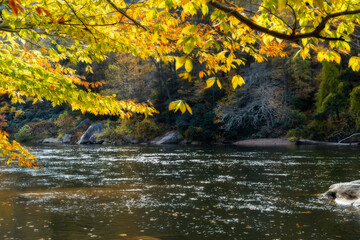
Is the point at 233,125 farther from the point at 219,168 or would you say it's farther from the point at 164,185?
the point at 164,185

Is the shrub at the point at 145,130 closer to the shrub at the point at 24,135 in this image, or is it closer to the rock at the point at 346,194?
the shrub at the point at 24,135

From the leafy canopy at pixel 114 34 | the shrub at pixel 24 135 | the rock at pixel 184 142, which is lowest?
Answer: the rock at pixel 184 142

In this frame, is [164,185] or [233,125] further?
[233,125]

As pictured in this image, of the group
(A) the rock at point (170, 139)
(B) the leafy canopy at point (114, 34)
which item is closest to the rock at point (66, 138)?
(A) the rock at point (170, 139)

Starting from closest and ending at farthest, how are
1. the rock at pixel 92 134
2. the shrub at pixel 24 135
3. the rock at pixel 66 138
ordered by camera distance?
the rock at pixel 92 134 → the rock at pixel 66 138 → the shrub at pixel 24 135

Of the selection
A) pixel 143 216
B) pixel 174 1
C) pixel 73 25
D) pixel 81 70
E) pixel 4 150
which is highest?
pixel 81 70

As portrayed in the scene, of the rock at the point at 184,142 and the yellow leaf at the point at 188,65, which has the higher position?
the yellow leaf at the point at 188,65

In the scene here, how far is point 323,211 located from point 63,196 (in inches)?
279

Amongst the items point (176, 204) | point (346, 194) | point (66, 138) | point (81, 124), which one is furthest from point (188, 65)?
point (81, 124)

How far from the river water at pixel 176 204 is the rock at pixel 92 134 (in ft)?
84.2

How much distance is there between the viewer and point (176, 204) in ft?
31.4

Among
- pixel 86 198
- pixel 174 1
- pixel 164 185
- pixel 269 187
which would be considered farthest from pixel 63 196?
pixel 174 1

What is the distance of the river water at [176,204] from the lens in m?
7.21

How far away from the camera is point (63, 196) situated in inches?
421
